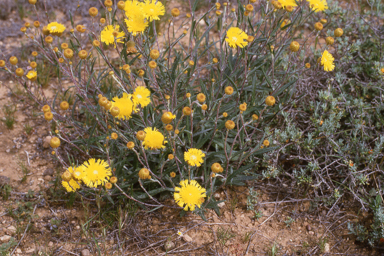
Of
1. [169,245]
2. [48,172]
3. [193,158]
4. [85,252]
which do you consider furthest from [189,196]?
[48,172]

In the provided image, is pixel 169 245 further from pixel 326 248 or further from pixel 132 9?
pixel 132 9

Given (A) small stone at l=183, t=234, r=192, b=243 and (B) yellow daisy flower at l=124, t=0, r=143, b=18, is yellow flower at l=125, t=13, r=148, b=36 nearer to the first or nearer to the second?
(B) yellow daisy flower at l=124, t=0, r=143, b=18

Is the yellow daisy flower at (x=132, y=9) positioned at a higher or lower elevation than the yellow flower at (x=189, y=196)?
higher

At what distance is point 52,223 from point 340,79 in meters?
3.56

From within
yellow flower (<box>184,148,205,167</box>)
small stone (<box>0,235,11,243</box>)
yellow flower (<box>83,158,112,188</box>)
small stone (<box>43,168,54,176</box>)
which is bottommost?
small stone (<box>0,235,11,243</box>)

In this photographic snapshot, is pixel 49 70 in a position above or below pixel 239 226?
above

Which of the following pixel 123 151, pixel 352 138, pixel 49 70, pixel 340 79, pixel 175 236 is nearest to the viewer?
pixel 175 236

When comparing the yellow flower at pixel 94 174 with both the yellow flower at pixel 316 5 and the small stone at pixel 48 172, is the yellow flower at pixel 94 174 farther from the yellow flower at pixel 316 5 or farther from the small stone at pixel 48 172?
the yellow flower at pixel 316 5

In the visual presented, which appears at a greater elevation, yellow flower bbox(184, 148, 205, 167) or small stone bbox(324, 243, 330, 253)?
yellow flower bbox(184, 148, 205, 167)

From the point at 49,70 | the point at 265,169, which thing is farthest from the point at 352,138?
the point at 49,70

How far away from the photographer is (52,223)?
2785 millimetres

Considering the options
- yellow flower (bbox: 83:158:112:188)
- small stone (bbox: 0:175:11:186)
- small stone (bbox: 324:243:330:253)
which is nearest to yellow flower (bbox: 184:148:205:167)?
yellow flower (bbox: 83:158:112:188)

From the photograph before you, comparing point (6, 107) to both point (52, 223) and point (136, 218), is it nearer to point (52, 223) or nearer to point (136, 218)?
point (52, 223)

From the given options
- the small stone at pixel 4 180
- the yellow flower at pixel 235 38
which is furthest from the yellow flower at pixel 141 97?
the small stone at pixel 4 180
